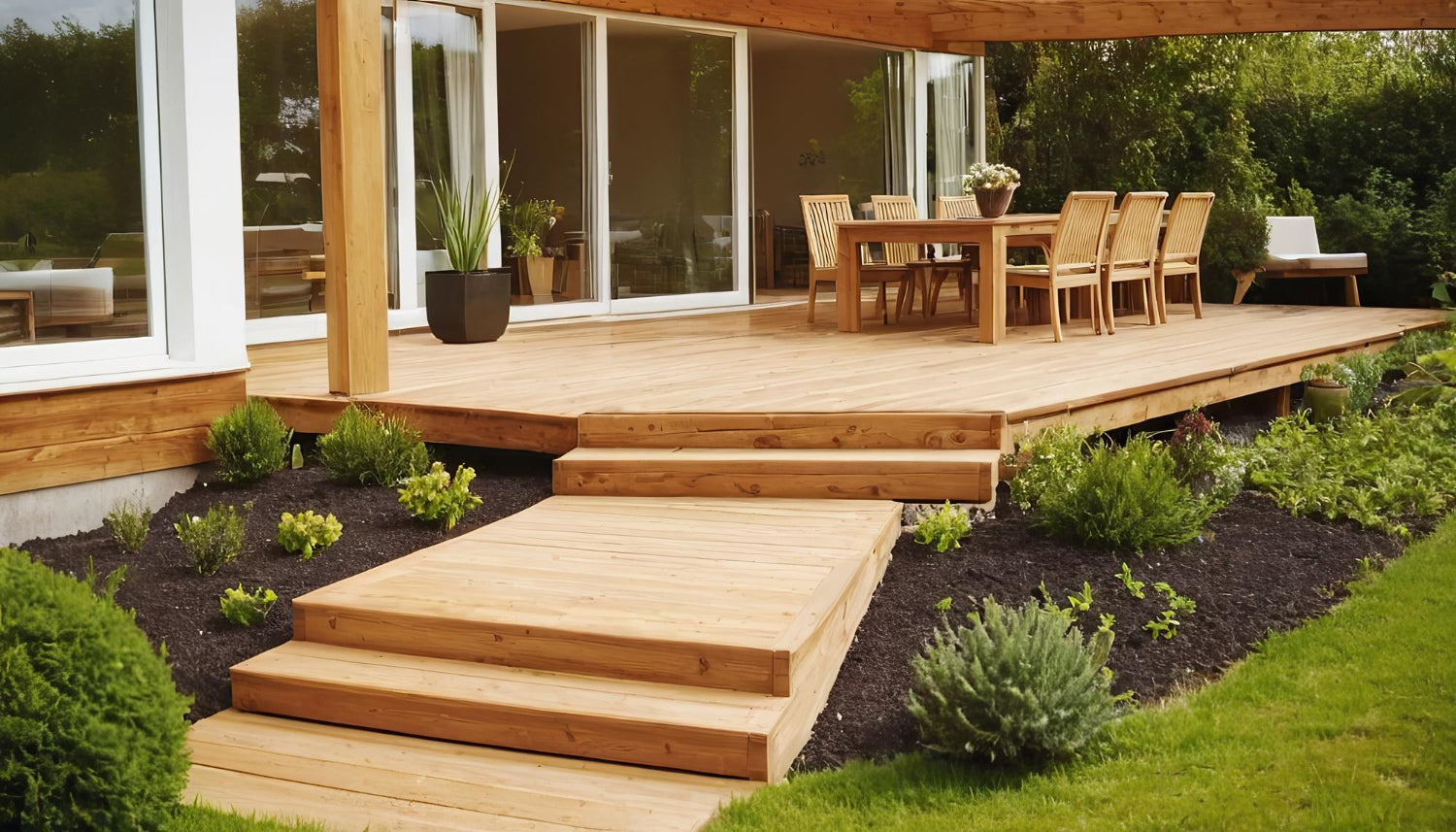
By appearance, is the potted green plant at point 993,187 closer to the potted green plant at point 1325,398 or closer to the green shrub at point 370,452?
the potted green plant at point 1325,398

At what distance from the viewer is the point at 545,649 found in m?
3.72

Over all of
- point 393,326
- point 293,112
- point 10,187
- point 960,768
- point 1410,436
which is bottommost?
point 960,768

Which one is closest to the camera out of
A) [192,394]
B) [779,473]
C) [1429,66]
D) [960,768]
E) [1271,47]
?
[960,768]

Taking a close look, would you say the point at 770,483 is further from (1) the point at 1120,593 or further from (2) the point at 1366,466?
(2) the point at 1366,466

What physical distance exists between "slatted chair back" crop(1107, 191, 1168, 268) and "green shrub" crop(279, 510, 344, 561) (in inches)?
218

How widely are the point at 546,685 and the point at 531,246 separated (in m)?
6.75

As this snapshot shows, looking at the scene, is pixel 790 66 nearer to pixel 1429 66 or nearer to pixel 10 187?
pixel 1429 66

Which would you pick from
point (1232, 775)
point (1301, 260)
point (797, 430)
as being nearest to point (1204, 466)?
point (797, 430)

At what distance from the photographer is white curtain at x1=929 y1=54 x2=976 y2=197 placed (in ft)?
43.8

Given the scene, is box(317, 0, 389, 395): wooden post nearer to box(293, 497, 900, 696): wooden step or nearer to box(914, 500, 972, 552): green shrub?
box(293, 497, 900, 696): wooden step

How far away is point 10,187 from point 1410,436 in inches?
237

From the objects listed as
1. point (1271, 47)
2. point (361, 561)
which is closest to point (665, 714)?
point (361, 561)

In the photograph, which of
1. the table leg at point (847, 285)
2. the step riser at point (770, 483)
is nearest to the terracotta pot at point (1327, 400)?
the step riser at point (770, 483)

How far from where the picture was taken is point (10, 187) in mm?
5359
